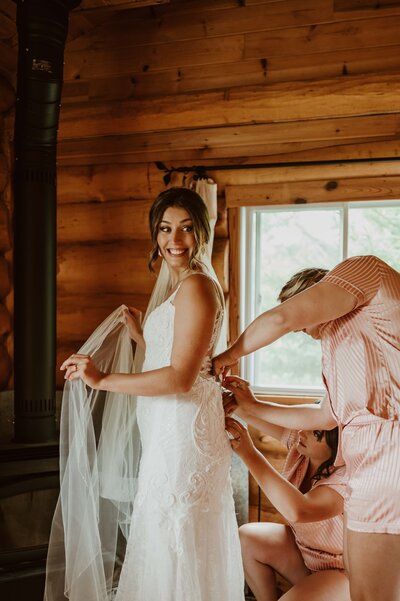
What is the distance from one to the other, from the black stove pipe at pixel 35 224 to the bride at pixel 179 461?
1.03 meters

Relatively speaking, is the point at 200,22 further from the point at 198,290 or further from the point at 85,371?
the point at 85,371

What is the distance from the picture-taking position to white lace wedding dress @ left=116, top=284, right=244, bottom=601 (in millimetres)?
1812

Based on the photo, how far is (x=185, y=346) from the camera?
1.81 meters

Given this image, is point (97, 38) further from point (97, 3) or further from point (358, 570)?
point (358, 570)

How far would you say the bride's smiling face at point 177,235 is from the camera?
80.5 inches

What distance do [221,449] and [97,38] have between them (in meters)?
2.88

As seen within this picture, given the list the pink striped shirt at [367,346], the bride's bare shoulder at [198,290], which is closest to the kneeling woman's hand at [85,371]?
the bride's bare shoulder at [198,290]

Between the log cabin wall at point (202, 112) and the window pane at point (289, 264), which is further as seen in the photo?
the window pane at point (289, 264)

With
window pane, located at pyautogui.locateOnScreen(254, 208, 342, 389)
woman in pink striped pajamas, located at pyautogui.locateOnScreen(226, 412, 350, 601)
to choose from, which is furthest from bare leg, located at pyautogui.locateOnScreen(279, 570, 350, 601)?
window pane, located at pyautogui.locateOnScreen(254, 208, 342, 389)

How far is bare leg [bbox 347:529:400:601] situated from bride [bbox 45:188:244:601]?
0.50 meters

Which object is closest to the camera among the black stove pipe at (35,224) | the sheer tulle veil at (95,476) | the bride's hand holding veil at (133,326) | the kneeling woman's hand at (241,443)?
the kneeling woman's hand at (241,443)

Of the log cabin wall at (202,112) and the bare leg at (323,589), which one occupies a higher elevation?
the log cabin wall at (202,112)

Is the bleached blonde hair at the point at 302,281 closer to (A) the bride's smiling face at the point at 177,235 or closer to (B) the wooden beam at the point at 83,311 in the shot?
(A) the bride's smiling face at the point at 177,235

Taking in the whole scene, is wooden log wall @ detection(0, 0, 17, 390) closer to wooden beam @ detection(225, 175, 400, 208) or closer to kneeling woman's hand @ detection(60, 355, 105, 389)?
wooden beam @ detection(225, 175, 400, 208)
